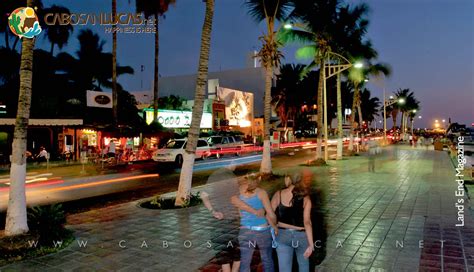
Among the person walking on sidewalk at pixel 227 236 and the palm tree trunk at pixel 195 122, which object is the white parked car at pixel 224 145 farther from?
the person walking on sidewalk at pixel 227 236

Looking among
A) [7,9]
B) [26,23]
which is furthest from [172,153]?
[7,9]

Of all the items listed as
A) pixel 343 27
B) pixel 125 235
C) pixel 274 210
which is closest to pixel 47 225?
pixel 125 235

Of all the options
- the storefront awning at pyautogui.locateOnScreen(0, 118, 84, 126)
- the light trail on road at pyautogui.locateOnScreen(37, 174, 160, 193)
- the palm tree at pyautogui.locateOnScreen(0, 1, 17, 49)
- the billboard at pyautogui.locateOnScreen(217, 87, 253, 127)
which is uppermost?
the palm tree at pyautogui.locateOnScreen(0, 1, 17, 49)

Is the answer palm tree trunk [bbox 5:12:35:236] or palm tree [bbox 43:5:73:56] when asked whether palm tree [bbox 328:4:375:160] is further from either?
palm tree [bbox 43:5:73:56]

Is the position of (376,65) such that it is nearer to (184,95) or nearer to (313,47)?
(313,47)

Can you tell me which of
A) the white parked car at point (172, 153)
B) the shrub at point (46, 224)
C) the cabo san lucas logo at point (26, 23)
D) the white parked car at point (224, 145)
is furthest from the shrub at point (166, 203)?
the white parked car at point (224, 145)

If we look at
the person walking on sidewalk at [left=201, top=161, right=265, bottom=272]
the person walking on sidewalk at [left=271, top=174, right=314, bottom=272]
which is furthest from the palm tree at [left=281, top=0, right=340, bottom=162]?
the person walking on sidewalk at [left=271, top=174, right=314, bottom=272]

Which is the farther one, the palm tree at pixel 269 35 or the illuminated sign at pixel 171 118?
the illuminated sign at pixel 171 118

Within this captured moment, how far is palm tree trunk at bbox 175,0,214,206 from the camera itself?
10.6m

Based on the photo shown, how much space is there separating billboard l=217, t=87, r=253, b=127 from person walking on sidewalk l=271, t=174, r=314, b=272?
147ft

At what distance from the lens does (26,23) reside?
23.0ft

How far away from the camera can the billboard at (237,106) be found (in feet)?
166

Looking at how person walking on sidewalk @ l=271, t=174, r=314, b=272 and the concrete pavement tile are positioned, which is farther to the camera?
the concrete pavement tile

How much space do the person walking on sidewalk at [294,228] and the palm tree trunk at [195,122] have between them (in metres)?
6.20
